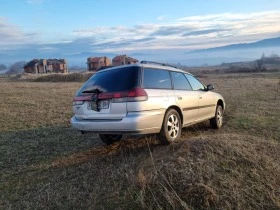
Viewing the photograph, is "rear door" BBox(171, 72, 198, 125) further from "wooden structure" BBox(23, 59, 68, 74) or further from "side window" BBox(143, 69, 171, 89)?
"wooden structure" BBox(23, 59, 68, 74)

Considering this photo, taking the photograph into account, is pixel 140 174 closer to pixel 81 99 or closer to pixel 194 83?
pixel 81 99

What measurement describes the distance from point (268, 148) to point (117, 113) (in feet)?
9.60

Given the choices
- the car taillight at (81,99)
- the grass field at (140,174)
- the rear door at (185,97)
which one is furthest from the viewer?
the rear door at (185,97)

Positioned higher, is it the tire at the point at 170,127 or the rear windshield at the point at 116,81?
the rear windshield at the point at 116,81

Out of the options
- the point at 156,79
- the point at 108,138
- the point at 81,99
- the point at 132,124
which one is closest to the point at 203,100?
the point at 156,79

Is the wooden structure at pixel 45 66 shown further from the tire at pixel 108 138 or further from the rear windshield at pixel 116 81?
the rear windshield at pixel 116 81

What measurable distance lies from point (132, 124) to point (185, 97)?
1.93m

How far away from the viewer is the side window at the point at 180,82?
281 inches

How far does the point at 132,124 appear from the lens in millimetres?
5680

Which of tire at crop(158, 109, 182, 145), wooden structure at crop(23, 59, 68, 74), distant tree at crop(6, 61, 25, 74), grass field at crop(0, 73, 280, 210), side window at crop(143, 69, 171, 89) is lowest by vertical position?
distant tree at crop(6, 61, 25, 74)

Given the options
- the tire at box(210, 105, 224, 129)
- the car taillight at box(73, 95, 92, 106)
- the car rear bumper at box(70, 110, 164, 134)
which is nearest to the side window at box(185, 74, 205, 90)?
the tire at box(210, 105, 224, 129)

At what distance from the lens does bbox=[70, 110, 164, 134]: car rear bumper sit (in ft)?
18.7

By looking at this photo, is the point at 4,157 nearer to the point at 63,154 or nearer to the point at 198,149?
the point at 63,154

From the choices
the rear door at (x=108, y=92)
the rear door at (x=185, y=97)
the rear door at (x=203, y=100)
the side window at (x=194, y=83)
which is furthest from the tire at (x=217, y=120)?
the rear door at (x=108, y=92)
